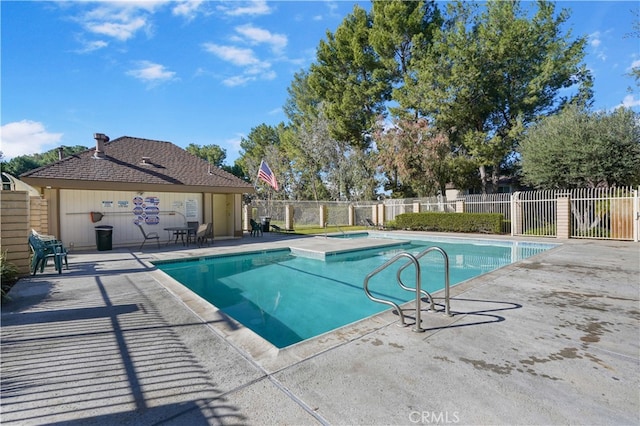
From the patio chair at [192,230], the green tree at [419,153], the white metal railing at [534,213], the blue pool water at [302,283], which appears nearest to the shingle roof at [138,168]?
the patio chair at [192,230]

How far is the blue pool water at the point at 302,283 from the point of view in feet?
17.9

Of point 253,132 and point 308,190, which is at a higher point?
point 253,132

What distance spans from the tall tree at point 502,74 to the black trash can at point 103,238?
66.0 ft

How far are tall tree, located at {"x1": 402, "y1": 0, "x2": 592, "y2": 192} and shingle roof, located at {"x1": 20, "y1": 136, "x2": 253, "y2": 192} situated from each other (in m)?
15.5

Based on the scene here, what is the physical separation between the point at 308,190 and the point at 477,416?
35.7 m

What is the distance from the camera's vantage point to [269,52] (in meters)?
14.6

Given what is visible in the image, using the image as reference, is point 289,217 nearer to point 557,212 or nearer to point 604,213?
point 557,212

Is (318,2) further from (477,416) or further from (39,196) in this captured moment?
(477,416)

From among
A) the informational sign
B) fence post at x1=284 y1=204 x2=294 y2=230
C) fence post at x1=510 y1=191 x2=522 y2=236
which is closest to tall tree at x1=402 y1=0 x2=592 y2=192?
fence post at x1=510 y1=191 x2=522 y2=236

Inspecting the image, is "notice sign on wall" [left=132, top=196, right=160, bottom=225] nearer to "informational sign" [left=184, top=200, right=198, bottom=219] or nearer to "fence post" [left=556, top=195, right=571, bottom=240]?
"informational sign" [left=184, top=200, right=198, bottom=219]

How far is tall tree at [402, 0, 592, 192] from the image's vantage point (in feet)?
67.1

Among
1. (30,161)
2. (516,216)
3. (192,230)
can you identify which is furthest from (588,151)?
(30,161)

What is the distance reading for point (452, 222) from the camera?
56.6 feet

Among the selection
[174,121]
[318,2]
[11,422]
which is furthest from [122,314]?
[174,121]
